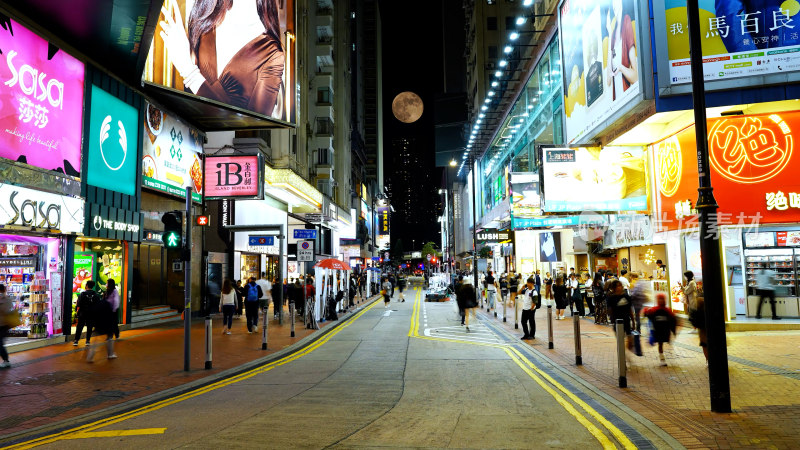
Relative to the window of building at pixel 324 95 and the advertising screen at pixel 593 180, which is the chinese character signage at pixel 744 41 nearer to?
the advertising screen at pixel 593 180

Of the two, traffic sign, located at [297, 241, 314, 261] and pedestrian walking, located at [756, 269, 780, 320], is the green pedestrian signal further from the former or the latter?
pedestrian walking, located at [756, 269, 780, 320]

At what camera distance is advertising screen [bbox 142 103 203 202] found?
774 inches

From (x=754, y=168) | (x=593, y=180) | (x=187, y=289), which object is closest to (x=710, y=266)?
(x=187, y=289)

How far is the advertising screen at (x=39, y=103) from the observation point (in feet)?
42.1

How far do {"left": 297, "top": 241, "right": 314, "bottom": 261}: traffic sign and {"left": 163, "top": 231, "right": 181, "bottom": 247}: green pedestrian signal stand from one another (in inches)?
330

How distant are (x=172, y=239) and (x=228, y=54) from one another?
1389cm

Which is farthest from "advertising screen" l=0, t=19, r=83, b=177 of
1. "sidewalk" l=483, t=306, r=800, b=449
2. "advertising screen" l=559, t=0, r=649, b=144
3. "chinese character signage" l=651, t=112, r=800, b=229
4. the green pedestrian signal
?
"chinese character signage" l=651, t=112, r=800, b=229

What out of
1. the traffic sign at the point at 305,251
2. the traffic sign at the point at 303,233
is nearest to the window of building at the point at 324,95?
the traffic sign at the point at 303,233

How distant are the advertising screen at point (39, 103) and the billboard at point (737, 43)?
52.8ft

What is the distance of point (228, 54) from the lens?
22078 millimetres

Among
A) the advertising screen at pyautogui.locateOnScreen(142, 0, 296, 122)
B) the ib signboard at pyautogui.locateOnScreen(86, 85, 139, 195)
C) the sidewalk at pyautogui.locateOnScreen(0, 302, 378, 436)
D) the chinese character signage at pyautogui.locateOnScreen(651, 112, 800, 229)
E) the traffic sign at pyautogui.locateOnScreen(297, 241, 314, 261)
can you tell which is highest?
the advertising screen at pyautogui.locateOnScreen(142, 0, 296, 122)

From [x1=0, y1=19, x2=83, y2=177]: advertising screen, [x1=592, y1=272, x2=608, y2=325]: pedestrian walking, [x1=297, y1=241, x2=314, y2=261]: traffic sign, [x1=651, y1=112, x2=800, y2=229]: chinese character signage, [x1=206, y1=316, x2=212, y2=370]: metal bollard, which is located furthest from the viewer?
[x1=297, y1=241, x2=314, y2=261]: traffic sign

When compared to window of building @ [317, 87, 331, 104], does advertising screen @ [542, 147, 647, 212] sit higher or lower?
lower

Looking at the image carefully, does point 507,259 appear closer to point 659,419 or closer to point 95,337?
point 95,337
